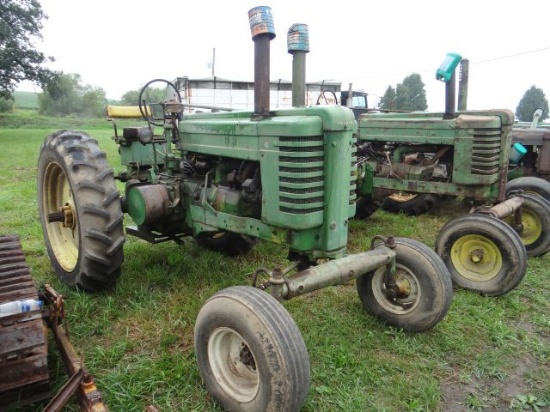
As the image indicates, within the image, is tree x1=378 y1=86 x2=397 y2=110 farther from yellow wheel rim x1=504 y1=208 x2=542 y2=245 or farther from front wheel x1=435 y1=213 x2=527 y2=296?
front wheel x1=435 y1=213 x2=527 y2=296

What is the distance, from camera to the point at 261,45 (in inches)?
95.7

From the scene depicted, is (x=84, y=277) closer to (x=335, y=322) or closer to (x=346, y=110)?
(x=335, y=322)

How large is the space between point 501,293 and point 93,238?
315cm

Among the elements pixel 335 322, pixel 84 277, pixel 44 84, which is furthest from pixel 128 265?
pixel 44 84

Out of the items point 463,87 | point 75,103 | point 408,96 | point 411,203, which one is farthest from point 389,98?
point 75,103

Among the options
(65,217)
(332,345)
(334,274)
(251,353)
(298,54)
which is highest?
(298,54)

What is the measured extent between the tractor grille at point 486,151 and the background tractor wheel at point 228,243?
2387mm

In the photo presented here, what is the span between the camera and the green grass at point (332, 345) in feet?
Result: 7.61

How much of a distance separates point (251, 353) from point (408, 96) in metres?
39.7

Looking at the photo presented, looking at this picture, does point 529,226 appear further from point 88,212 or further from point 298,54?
point 88,212

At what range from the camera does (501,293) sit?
3.55m

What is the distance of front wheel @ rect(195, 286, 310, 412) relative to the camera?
1.94 meters

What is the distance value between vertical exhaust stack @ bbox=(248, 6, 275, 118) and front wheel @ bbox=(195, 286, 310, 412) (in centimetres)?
112

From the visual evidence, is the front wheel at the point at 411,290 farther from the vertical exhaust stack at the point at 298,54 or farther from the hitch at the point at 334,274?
the vertical exhaust stack at the point at 298,54
